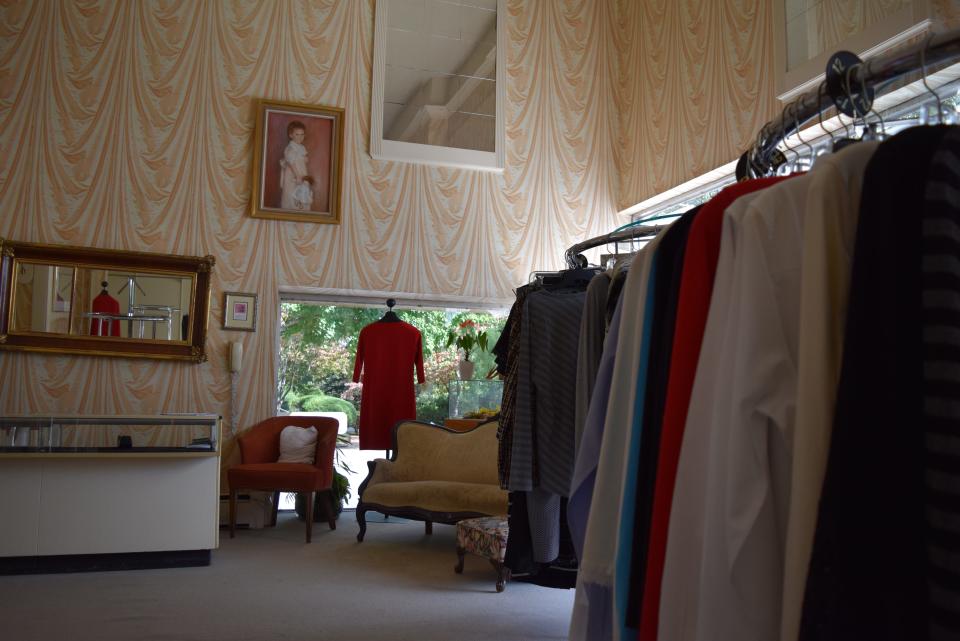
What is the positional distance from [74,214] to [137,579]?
3.34 meters

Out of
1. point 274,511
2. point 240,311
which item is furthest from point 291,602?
point 240,311

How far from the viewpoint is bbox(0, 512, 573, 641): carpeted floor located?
345 centimetres

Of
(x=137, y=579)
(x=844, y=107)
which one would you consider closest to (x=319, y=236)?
(x=137, y=579)

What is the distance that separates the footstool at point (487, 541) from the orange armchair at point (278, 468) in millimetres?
1504

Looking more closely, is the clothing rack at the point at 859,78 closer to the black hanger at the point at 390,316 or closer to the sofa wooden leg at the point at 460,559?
the sofa wooden leg at the point at 460,559

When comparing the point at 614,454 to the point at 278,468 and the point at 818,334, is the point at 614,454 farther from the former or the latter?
the point at 278,468

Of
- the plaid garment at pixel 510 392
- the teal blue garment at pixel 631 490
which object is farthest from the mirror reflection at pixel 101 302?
the teal blue garment at pixel 631 490

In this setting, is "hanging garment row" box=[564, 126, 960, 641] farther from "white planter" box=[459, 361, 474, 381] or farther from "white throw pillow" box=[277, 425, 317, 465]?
"white planter" box=[459, 361, 474, 381]

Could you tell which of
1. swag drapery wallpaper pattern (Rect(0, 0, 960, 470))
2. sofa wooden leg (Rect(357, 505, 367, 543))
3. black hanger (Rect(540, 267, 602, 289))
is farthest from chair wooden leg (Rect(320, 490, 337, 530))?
black hanger (Rect(540, 267, 602, 289))

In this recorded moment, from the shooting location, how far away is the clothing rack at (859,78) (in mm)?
1365

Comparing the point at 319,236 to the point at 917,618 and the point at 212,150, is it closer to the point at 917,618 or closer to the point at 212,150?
the point at 212,150

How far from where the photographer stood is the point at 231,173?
6.77 meters

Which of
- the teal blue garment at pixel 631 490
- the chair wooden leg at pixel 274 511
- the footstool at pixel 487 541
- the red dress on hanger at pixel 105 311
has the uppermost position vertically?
the red dress on hanger at pixel 105 311

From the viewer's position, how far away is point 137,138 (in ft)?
21.6
